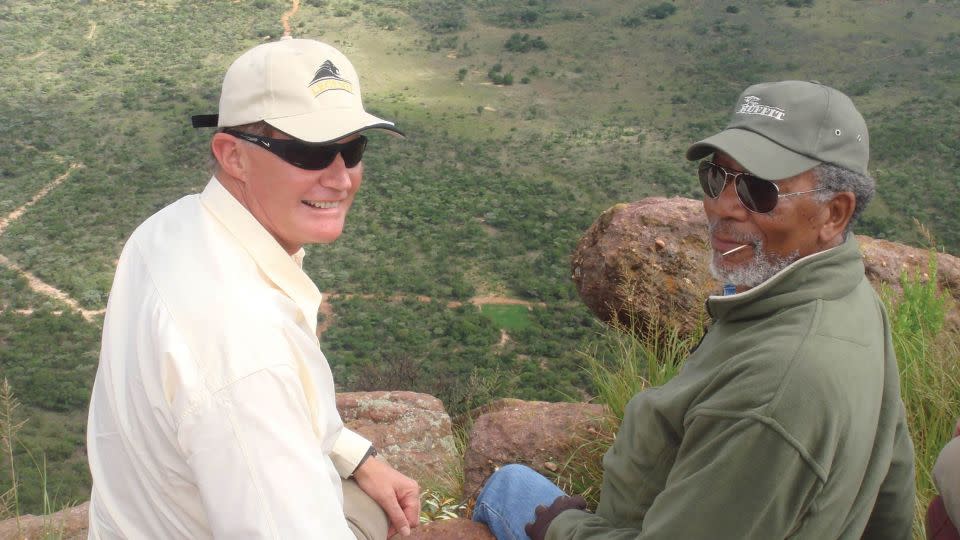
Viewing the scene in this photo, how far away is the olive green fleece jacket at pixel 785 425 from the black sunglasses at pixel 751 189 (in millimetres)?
173

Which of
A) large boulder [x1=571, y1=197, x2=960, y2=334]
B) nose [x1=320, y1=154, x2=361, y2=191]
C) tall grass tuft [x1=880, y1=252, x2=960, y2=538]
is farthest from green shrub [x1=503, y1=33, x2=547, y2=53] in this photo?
nose [x1=320, y1=154, x2=361, y2=191]

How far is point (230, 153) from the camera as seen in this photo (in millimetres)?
1637

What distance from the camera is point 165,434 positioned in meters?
1.29

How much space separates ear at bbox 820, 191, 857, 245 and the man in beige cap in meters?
0.95

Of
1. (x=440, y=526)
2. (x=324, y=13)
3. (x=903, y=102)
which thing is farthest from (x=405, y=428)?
(x=324, y=13)

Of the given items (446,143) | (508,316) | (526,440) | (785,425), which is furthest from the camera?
(446,143)

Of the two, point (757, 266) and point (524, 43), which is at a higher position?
point (757, 266)

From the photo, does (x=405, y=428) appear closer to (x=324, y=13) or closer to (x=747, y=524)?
(x=747, y=524)

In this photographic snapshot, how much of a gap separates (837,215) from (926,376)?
1.52 m

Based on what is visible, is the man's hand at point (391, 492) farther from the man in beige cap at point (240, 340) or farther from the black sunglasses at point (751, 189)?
the black sunglasses at point (751, 189)

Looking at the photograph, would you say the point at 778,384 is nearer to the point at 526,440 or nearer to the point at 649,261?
the point at 526,440

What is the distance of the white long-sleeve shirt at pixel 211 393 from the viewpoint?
1.21 metres

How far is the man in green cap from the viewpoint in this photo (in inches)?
56.2

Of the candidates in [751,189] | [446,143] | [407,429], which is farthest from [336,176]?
[446,143]
